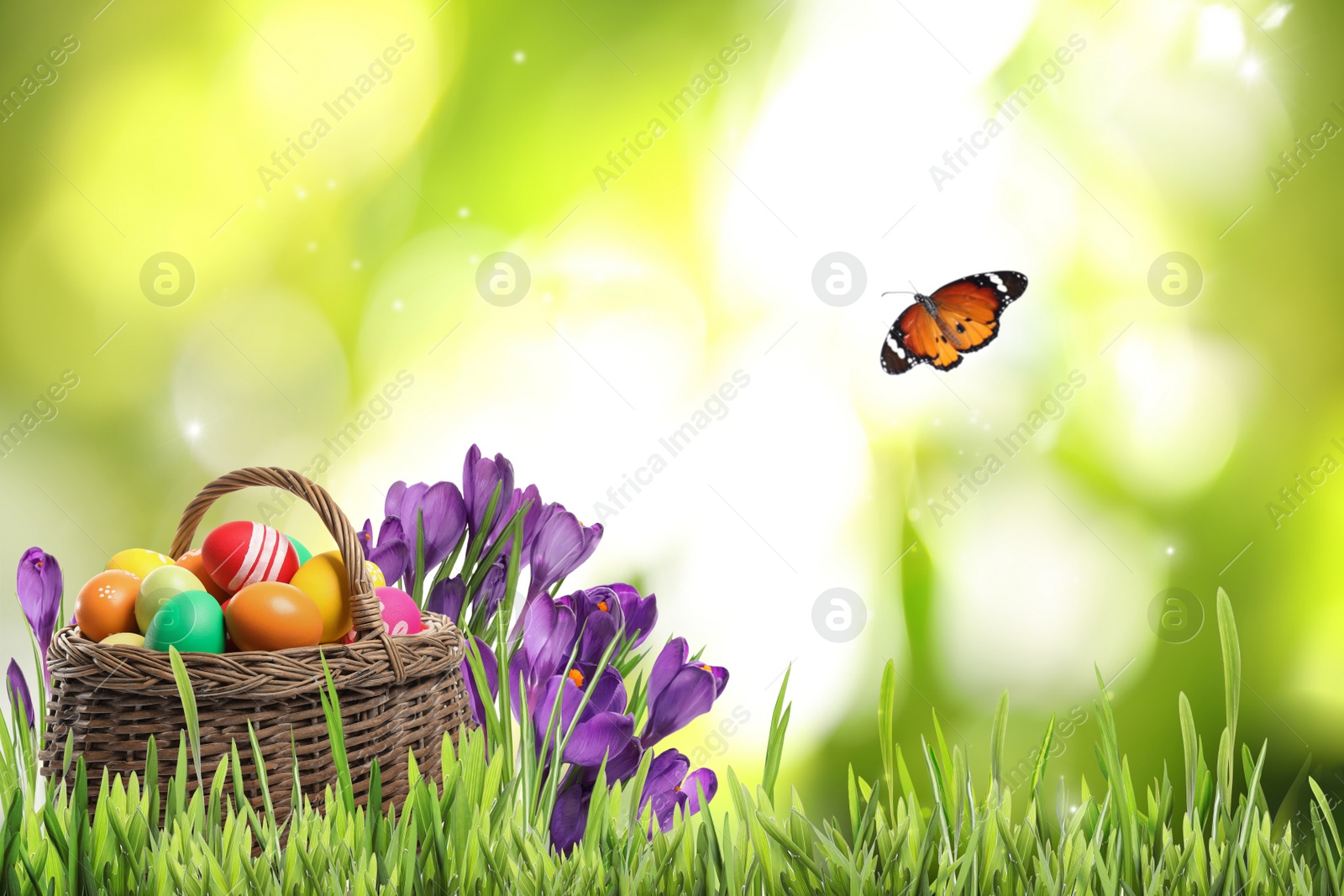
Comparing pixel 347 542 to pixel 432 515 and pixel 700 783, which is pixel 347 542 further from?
pixel 700 783

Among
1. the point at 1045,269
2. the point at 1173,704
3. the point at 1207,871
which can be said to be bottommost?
the point at 1173,704

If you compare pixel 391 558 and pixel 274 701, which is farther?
pixel 391 558

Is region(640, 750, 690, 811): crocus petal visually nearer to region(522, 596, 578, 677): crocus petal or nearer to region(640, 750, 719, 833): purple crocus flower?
region(640, 750, 719, 833): purple crocus flower

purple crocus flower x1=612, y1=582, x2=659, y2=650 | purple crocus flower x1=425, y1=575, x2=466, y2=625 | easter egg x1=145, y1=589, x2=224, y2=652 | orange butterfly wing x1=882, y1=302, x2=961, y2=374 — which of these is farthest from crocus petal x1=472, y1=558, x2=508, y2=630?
orange butterfly wing x1=882, y1=302, x2=961, y2=374

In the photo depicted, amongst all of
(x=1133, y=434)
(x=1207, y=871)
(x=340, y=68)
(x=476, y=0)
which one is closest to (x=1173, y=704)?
(x=1133, y=434)

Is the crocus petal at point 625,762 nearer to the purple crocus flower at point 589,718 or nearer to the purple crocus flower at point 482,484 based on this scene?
the purple crocus flower at point 589,718

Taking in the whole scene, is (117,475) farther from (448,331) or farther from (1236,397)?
(1236,397)

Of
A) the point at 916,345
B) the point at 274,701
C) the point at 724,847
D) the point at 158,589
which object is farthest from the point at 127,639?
the point at 916,345

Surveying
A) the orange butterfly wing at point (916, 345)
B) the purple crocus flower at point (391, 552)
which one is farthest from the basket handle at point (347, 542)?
the orange butterfly wing at point (916, 345)
